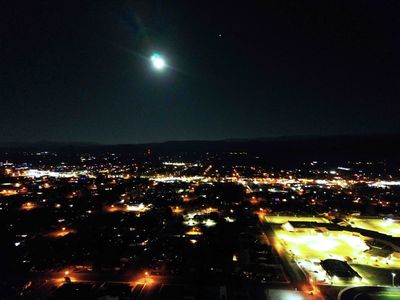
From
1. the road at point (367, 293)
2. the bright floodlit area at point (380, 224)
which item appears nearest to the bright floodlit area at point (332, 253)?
the road at point (367, 293)

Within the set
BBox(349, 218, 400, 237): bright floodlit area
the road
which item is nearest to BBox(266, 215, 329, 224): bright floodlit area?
BBox(349, 218, 400, 237): bright floodlit area

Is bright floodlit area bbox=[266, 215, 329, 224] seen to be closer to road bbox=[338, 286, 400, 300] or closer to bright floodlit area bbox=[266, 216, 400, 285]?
bright floodlit area bbox=[266, 216, 400, 285]

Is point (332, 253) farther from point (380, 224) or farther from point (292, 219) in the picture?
point (380, 224)

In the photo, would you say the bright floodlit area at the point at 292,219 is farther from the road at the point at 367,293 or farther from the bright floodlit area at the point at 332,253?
the road at the point at 367,293

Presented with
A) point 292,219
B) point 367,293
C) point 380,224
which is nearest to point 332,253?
point 367,293

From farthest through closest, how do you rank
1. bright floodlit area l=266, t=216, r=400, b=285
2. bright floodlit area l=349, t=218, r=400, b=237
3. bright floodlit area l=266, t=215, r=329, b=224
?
bright floodlit area l=266, t=215, r=329, b=224
bright floodlit area l=349, t=218, r=400, b=237
bright floodlit area l=266, t=216, r=400, b=285

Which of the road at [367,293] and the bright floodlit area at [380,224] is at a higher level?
the bright floodlit area at [380,224]

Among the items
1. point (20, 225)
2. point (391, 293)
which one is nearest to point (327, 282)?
point (391, 293)
